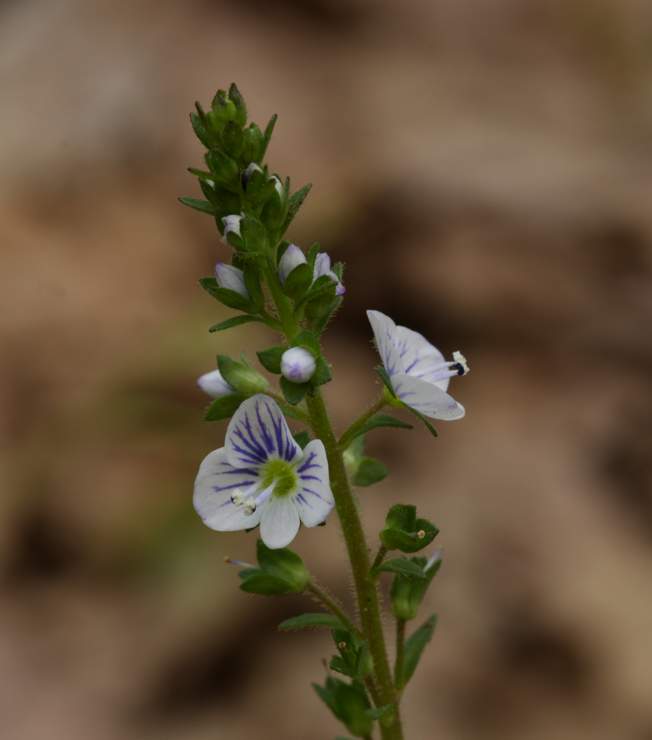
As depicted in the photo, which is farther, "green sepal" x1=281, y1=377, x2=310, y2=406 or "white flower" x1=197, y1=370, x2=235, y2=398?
"white flower" x1=197, y1=370, x2=235, y2=398

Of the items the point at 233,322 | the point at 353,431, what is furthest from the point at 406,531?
the point at 233,322

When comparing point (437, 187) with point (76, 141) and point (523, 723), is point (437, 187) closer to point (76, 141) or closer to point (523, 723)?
point (76, 141)

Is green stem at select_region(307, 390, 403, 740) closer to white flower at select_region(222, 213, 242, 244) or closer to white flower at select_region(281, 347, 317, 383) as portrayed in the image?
white flower at select_region(281, 347, 317, 383)

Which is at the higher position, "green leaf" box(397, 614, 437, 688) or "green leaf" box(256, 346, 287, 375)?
"green leaf" box(256, 346, 287, 375)

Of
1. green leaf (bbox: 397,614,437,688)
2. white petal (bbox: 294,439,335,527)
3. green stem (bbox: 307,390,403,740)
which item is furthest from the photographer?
green leaf (bbox: 397,614,437,688)

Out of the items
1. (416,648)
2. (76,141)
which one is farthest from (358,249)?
(416,648)

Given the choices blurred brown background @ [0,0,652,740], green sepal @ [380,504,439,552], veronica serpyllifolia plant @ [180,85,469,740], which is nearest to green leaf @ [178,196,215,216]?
veronica serpyllifolia plant @ [180,85,469,740]

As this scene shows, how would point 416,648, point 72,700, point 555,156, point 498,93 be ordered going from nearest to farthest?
point 416,648, point 72,700, point 555,156, point 498,93
